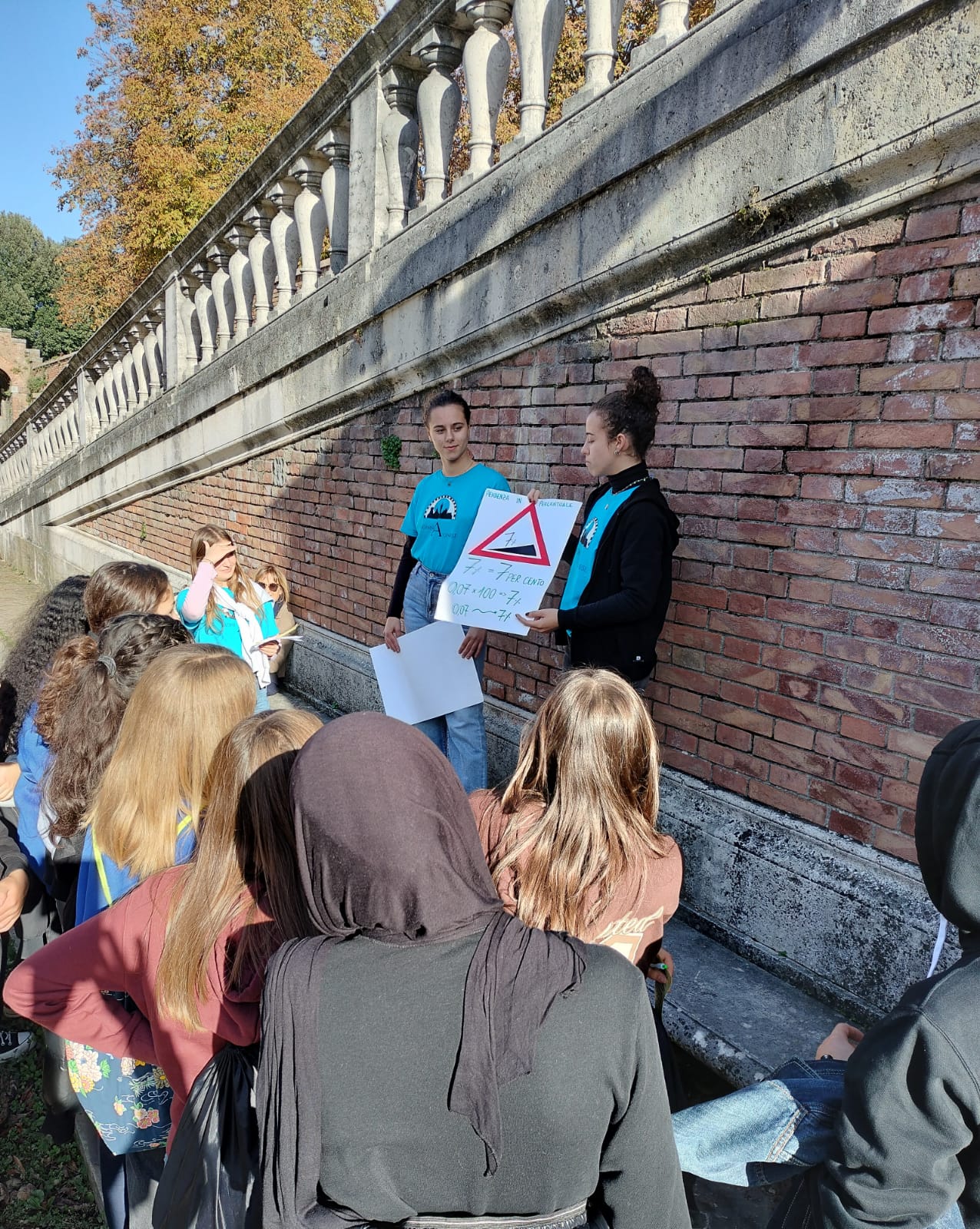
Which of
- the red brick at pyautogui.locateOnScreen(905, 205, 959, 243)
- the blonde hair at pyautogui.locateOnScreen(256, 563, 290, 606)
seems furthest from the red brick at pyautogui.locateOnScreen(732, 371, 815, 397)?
the blonde hair at pyautogui.locateOnScreen(256, 563, 290, 606)

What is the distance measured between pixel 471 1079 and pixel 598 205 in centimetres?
346

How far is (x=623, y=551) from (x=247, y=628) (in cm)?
237

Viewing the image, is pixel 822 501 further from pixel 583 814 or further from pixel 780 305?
pixel 583 814

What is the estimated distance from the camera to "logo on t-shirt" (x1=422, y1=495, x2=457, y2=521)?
4086 millimetres

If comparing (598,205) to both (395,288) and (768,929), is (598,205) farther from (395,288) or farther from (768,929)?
(768,929)

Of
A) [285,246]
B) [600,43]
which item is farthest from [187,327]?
[600,43]

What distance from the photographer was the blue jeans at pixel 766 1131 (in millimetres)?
1786

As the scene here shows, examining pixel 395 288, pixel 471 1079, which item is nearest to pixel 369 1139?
pixel 471 1079

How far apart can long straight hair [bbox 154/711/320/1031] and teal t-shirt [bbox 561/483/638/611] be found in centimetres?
171

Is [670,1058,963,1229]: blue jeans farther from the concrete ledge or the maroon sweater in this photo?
the maroon sweater

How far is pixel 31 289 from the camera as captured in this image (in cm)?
4019

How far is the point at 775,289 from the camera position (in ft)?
10.2

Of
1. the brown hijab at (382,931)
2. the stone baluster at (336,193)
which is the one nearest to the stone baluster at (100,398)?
the stone baluster at (336,193)

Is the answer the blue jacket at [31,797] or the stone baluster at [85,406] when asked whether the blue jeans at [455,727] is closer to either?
the blue jacket at [31,797]
